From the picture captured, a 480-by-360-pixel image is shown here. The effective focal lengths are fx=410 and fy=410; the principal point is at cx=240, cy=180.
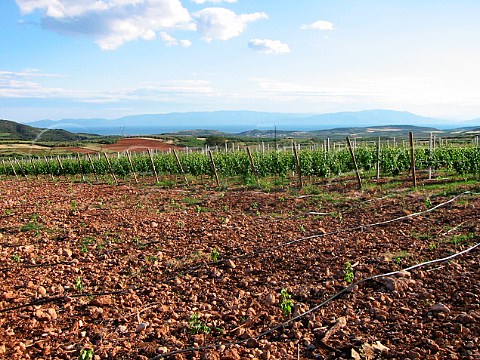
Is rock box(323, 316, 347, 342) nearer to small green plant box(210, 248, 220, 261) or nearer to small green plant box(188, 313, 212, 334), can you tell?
small green plant box(188, 313, 212, 334)

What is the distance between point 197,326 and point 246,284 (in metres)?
1.27

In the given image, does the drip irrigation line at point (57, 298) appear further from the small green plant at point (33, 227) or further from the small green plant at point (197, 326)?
the small green plant at point (33, 227)

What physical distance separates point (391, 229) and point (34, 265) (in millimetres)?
5660

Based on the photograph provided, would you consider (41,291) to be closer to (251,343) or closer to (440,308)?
(251,343)

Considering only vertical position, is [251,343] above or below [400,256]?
below

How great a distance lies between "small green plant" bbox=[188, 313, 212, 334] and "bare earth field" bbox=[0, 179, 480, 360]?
2 centimetres

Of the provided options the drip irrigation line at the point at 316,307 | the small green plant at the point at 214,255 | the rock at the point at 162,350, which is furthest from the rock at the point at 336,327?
the small green plant at the point at 214,255

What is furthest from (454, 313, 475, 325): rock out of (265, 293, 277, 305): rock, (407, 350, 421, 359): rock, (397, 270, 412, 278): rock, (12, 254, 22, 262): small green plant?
(12, 254, 22, 262): small green plant

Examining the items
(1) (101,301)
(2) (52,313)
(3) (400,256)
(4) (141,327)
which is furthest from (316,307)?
(2) (52,313)

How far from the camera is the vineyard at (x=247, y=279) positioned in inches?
144

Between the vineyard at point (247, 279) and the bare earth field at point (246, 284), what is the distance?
2cm

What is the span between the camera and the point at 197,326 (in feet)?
→ 12.8

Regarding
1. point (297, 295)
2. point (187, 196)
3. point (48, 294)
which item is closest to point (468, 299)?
point (297, 295)

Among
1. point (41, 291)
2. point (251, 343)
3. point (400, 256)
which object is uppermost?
point (400, 256)
